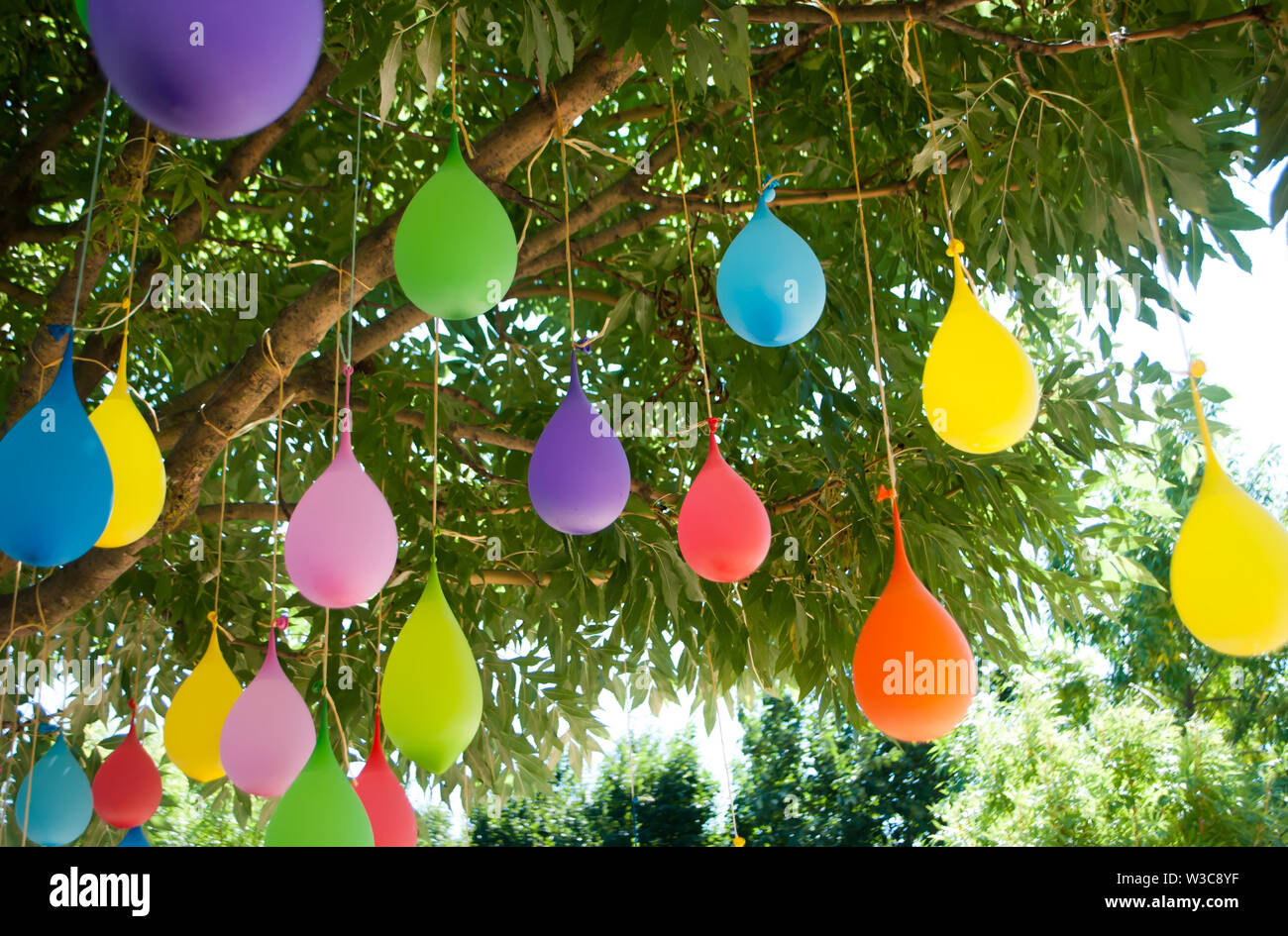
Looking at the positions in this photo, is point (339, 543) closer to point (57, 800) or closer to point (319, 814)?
point (319, 814)

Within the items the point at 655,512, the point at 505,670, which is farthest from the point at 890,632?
the point at 505,670

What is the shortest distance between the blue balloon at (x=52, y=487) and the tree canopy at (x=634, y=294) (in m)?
0.04

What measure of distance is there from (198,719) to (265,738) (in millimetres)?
381

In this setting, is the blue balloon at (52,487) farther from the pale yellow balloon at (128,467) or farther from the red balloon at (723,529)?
the red balloon at (723,529)

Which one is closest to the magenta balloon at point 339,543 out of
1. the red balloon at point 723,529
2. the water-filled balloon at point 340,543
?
the water-filled balloon at point 340,543

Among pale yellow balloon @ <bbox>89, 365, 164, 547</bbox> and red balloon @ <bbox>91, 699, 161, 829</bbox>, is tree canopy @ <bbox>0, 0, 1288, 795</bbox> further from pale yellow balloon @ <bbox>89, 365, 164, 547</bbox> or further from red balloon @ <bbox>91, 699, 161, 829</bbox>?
red balloon @ <bbox>91, 699, 161, 829</bbox>

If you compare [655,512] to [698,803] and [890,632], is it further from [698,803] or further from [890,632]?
[698,803]

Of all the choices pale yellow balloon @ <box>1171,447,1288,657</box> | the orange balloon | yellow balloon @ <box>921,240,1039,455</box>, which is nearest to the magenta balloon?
the orange balloon

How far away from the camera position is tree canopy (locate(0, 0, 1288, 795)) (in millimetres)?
2076

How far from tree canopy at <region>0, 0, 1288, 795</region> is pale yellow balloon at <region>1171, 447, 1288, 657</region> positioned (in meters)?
0.49

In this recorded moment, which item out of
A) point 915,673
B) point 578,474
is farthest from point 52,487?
point 915,673
